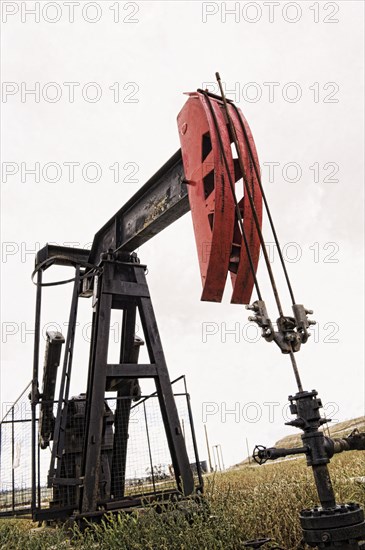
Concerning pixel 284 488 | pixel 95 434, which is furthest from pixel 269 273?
pixel 95 434

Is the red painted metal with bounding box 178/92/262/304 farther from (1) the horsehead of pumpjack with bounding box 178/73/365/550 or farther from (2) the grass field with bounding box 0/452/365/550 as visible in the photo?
(2) the grass field with bounding box 0/452/365/550

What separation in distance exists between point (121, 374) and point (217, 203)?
280cm

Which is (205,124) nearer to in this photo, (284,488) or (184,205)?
(184,205)

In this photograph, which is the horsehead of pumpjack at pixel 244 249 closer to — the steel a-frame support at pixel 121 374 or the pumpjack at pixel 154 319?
the pumpjack at pixel 154 319

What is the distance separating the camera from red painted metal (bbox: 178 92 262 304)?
336 centimetres

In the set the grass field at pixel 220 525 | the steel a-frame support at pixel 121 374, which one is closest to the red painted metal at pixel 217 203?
the grass field at pixel 220 525

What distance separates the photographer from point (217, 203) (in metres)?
3.35

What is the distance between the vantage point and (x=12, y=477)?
247 inches

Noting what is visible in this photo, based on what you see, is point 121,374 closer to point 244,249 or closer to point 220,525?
point 220,525

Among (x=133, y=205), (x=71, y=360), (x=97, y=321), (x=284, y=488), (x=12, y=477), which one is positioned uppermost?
(x=133, y=205)

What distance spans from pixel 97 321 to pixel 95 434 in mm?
1346

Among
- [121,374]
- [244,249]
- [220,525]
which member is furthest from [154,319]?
[220,525]

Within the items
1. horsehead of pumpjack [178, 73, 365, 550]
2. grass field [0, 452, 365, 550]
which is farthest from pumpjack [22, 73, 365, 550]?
grass field [0, 452, 365, 550]

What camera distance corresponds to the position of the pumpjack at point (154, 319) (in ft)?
7.10
